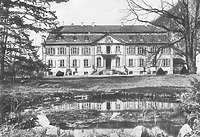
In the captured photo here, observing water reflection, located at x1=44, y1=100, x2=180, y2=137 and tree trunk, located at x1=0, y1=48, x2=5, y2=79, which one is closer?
water reflection, located at x1=44, y1=100, x2=180, y2=137

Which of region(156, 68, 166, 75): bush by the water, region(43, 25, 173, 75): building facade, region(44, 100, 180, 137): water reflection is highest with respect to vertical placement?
region(43, 25, 173, 75): building facade

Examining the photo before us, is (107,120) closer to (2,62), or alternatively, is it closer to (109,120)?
(109,120)

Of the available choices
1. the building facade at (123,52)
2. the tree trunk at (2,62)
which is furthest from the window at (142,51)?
the tree trunk at (2,62)

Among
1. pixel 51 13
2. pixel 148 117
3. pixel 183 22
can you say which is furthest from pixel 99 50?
pixel 148 117

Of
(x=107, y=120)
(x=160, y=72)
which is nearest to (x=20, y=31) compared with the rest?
(x=107, y=120)

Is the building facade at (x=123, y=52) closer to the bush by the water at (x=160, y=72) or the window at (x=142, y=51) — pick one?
the window at (x=142, y=51)

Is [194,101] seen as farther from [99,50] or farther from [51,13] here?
[99,50]

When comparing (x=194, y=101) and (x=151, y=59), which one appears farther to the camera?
(x=151, y=59)

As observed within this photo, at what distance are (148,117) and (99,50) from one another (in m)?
17.5

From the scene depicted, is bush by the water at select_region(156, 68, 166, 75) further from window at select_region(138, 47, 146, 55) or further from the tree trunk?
the tree trunk

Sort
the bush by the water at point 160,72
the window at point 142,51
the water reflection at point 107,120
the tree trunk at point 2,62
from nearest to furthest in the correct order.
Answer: the water reflection at point 107,120, the tree trunk at point 2,62, the window at point 142,51, the bush by the water at point 160,72

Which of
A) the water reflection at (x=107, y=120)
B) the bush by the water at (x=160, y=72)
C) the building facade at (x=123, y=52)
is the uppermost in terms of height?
the building facade at (x=123, y=52)

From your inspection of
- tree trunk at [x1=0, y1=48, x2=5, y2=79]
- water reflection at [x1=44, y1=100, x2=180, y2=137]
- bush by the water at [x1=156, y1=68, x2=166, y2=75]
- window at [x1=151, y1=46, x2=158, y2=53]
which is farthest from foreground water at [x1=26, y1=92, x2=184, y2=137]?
bush by the water at [x1=156, y1=68, x2=166, y2=75]

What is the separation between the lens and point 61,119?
17.9 feet
